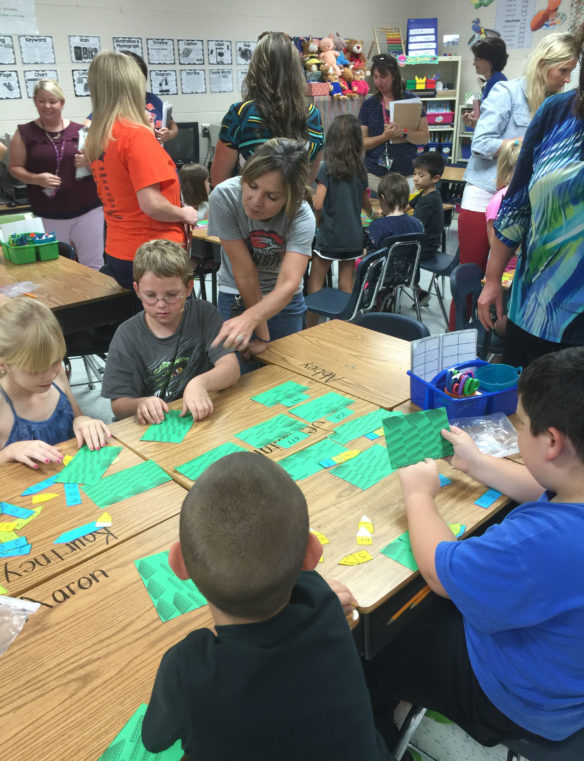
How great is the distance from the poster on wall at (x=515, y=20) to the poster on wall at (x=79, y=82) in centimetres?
516

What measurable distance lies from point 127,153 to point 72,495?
5.26ft

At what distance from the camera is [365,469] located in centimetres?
139

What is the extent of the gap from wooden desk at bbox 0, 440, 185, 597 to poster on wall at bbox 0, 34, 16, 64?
15.3ft

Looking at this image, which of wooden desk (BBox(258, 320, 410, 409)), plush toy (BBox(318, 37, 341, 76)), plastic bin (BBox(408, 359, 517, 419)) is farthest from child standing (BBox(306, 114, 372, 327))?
plush toy (BBox(318, 37, 341, 76))

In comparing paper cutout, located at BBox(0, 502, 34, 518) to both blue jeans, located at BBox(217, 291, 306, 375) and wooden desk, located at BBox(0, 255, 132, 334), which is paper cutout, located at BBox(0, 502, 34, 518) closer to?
blue jeans, located at BBox(217, 291, 306, 375)

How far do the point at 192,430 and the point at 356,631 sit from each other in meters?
0.72

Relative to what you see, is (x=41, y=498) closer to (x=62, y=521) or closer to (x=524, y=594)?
(x=62, y=521)

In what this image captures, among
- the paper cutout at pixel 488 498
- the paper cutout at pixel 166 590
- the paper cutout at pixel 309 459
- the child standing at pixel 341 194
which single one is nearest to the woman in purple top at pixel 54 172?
the child standing at pixel 341 194

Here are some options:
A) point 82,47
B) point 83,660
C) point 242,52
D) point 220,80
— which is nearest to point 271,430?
point 83,660

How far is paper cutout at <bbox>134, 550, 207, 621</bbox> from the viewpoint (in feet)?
3.30

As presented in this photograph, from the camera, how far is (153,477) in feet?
4.50

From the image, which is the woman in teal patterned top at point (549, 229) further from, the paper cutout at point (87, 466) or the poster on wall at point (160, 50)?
the poster on wall at point (160, 50)

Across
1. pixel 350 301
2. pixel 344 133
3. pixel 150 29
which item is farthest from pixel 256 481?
pixel 150 29

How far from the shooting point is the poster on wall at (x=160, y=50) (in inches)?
221
